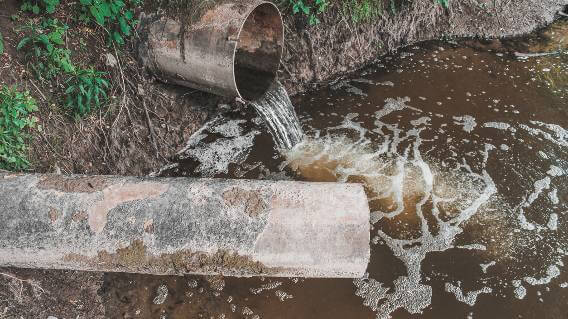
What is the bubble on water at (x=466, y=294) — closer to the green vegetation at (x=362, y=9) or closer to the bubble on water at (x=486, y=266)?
the bubble on water at (x=486, y=266)

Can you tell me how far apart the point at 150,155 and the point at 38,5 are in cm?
178

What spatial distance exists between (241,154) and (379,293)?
2280mm

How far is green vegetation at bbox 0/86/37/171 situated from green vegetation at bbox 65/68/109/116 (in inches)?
13.5

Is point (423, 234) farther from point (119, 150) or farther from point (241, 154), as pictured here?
point (119, 150)

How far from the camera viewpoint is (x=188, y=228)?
115 inches

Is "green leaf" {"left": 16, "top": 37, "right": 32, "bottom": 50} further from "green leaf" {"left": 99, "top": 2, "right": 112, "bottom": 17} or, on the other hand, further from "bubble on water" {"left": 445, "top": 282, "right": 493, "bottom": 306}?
"bubble on water" {"left": 445, "top": 282, "right": 493, "bottom": 306}

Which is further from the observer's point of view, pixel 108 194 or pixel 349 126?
pixel 349 126

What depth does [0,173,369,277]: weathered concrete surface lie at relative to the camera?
9.41ft

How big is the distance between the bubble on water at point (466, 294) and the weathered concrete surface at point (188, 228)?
51.2 inches

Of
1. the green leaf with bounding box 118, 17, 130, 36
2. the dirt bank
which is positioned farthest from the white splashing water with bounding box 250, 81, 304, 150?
the green leaf with bounding box 118, 17, 130, 36

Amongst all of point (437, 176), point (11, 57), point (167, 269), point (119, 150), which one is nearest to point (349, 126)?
point (437, 176)

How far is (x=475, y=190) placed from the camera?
4.69 metres

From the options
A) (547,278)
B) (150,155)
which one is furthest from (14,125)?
(547,278)

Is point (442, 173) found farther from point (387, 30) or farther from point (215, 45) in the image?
point (215, 45)
